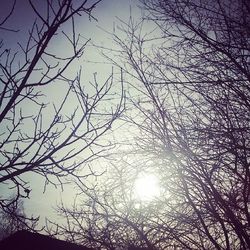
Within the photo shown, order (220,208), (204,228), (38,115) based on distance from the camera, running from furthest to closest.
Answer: (204,228), (220,208), (38,115)

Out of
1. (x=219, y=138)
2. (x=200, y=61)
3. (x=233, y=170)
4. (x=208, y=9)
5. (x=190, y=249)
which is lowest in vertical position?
(x=190, y=249)

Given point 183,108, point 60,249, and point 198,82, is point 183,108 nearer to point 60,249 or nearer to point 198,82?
point 198,82

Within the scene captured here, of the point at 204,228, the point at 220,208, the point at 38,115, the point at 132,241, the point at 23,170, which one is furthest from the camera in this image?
the point at 132,241

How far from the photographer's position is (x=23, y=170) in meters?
2.55

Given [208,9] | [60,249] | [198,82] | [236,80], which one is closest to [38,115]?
[198,82]

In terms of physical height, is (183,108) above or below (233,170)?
above

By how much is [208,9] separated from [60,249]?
770 centimetres

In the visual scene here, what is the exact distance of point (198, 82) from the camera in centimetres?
370

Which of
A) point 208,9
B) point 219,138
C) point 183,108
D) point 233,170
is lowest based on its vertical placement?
point 233,170

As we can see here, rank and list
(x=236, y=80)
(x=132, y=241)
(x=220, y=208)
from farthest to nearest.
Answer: (x=132, y=241)
(x=220, y=208)
(x=236, y=80)

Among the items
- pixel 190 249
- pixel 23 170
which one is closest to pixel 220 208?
pixel 190 249

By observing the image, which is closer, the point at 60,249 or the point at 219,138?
the point at 219,138

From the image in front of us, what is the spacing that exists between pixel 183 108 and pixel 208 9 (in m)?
1.34

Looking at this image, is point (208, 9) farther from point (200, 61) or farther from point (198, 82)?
point (198, 82)
